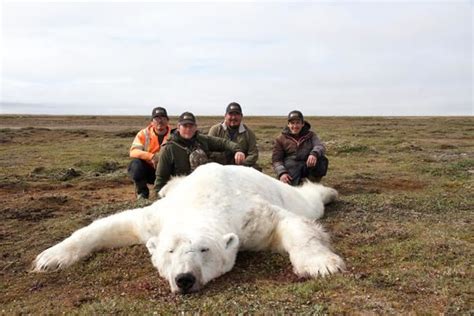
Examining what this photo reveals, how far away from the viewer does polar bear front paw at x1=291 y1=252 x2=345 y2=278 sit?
4398 mm

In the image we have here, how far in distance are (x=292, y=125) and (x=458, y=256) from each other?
16.2ft

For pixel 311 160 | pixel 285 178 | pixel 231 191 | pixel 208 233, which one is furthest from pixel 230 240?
pixel 311 160

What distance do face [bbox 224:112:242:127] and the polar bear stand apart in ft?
9.63

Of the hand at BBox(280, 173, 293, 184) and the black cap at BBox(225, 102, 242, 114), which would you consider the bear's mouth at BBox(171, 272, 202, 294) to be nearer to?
the hand at BBox(280, 173, 293, 184)

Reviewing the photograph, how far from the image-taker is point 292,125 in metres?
9.40

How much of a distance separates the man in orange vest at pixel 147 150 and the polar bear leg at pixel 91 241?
3484mm

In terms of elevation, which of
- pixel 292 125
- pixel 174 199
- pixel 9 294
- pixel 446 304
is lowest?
pixel 9 294

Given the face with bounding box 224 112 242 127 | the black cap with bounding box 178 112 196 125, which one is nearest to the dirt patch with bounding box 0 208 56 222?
the black cap with bounding box 178 112 196 125

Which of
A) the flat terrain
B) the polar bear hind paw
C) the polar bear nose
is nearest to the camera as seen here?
the flat terrain

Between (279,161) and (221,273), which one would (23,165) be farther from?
(221,273)

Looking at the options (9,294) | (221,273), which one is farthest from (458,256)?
(9,294)

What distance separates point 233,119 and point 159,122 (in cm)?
139

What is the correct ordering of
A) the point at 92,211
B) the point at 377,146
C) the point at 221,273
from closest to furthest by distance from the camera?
the point at 221,273, the point at 92,211, the point at 377,146

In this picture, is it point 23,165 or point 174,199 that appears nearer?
point 174,199
